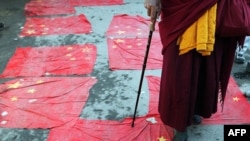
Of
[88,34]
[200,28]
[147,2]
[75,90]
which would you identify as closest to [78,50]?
[88,34]

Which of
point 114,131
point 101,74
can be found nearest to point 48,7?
point 101,74

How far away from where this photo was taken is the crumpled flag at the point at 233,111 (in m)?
2.34

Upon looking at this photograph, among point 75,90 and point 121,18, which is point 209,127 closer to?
point 75,90

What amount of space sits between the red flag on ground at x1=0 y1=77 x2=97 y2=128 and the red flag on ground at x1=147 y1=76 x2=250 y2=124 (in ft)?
1.82

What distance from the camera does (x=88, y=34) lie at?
12.1 feet

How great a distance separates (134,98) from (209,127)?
0.64 meters

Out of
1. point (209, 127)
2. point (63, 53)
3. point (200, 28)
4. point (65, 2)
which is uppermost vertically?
point (200, 28)

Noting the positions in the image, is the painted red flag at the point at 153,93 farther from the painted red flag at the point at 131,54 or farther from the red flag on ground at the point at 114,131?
the painted red flag at the point at 131,54

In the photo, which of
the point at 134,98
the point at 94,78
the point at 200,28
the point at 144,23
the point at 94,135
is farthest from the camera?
the point at 144,23

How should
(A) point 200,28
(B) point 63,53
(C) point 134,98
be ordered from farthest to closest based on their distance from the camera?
(B) point 63,53
(C) point 134,98
(A) point 200,28

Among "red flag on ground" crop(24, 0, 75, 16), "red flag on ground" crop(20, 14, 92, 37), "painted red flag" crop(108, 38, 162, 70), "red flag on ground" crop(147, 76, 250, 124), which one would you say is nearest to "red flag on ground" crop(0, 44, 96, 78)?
"painted red flag" crop(108, 38, 162, 70)

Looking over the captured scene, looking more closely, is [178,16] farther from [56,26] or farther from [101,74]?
[56,26]

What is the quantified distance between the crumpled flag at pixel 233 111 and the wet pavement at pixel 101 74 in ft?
0.25

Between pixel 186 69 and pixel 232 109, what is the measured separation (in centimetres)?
85
